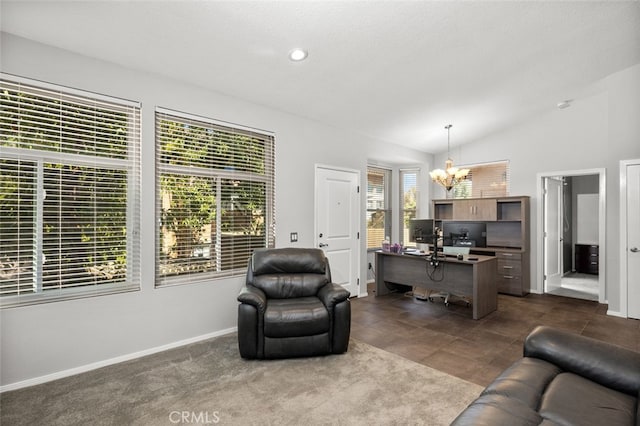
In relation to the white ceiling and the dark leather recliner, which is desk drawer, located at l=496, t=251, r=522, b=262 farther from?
the dark leather recliner

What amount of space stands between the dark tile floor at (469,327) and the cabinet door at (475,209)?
4.87ft

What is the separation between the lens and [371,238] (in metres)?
6.48

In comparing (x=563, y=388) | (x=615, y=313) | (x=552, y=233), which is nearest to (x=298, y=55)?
(x=563, y=388)

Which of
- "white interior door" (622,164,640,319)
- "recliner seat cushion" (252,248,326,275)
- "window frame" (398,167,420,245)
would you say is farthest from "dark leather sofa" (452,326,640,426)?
"window frame" (398,167,420,245)

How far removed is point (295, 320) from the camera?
2924 mm

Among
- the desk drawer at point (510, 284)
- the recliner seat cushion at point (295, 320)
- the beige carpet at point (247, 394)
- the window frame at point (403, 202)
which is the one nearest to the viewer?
the beige carpet at point (247, 394)

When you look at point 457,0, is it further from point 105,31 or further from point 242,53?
point 105,31

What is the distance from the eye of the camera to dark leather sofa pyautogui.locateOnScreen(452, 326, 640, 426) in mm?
1378

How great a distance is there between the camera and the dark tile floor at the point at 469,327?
9.85ft

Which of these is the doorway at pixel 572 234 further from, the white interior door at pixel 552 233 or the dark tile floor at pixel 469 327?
the dark tile floor at pixel 469 327

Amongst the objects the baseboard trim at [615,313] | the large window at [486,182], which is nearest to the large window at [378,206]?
the large window at [486,182]

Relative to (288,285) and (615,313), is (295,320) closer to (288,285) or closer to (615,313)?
(288,285)

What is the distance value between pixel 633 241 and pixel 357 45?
4542 millimetres

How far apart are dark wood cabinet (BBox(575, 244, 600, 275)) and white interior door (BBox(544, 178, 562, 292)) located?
70.1 inches
